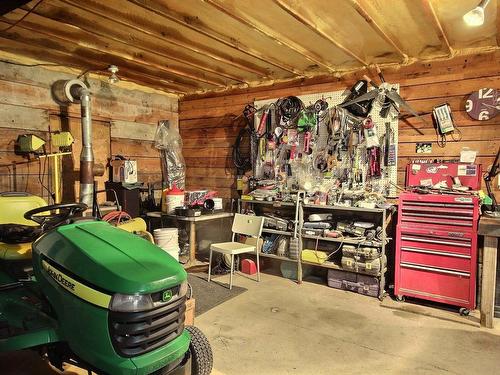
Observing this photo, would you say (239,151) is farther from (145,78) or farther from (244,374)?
(244,374)

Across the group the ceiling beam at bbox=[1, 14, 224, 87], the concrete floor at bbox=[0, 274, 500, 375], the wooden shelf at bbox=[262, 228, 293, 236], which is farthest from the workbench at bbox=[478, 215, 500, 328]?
the ceiling beam at bbox=[1, 14, 224, 87]

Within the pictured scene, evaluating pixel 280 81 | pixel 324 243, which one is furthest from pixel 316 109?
pixel 324 243

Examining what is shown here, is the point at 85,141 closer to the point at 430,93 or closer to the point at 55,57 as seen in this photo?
the point at 55,57

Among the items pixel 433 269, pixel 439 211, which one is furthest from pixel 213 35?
pixel 433 269

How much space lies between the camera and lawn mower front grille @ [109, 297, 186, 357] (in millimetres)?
1265

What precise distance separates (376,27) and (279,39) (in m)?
0.80

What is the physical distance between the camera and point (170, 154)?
5020 millimetres

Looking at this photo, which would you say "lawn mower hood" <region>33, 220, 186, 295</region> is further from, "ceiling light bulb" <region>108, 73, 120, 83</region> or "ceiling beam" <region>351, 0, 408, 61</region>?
"ceiling light bulb" <region>108, 73, 120, 83</region>

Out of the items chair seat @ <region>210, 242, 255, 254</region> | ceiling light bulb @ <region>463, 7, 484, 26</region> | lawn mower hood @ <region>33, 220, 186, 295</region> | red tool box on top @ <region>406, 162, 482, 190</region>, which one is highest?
ceiling light bulb @ <region>463, 7, 484, 26</region>

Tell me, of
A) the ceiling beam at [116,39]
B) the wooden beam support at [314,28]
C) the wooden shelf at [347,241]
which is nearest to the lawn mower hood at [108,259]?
the wooden beam support at [314,28]

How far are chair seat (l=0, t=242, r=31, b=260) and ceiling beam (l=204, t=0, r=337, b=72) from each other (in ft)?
6.28

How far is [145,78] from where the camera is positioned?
174 inches

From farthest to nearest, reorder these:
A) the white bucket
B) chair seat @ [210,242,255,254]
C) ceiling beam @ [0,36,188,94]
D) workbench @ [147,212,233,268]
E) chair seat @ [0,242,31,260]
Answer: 1. workbench @ [147,212,233,268]
2. the white bucket
3. chair seat @ [210,242,255,254]
4. ceiling beam @ [0,36,188,94]
5. chair seat @ [0,242,31,260]

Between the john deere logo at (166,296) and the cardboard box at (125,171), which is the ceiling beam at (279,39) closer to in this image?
the john deere logo at (166,296)
